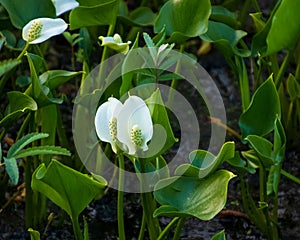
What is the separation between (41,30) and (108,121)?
10.0 inches

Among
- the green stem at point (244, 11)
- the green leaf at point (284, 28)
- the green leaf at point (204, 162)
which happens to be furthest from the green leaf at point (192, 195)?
the green stem at point (244, 11)

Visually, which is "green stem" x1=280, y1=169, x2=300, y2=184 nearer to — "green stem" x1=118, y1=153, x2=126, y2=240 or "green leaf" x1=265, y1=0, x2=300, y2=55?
"green leaf" x1=265, y1=0, x2=300, y2=55

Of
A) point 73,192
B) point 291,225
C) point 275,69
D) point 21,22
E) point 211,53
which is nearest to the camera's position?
point 73,192

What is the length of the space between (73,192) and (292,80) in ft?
2.05

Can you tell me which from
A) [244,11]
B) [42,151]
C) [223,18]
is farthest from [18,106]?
[244,11]

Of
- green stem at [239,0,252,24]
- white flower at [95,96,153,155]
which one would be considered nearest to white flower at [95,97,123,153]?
white flower at [95,96,153,155]

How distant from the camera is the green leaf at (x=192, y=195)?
96 centimetres

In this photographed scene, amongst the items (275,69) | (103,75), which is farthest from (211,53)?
(103,75)

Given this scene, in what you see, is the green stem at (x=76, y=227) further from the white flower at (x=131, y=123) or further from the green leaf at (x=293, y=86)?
the green leaf at (x=293, y=86)

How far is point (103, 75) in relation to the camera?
1360mm

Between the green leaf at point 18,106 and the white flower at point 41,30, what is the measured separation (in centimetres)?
9

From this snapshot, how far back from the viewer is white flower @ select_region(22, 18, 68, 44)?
1135mm

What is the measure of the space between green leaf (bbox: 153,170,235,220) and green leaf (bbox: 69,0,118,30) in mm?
342

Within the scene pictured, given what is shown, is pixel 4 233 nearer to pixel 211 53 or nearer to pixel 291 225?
pixel 291 225
